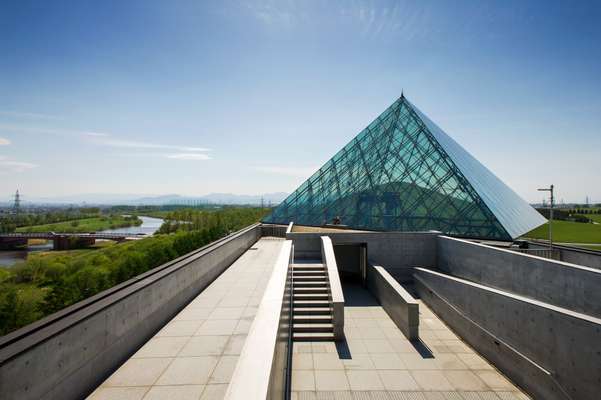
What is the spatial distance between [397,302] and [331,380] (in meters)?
4.08

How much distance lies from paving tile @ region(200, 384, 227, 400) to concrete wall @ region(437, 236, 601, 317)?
9.68 metres

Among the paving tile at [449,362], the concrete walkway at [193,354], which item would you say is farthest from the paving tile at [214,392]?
the paving tile at [449,362]

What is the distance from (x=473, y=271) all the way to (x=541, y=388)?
6317mm

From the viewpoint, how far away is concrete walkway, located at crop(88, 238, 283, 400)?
4.34 meters

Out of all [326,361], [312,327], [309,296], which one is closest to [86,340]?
[326,361]

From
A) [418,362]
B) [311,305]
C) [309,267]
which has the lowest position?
[418,362]

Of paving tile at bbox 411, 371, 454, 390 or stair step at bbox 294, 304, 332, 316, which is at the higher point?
stair step at bbox 294, 304, 332, 316

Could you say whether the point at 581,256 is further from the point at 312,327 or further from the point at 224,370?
the point at 224,370

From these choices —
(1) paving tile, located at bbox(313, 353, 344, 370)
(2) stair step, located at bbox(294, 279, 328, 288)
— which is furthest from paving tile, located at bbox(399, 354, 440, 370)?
(2) stair step, located at bbox(294, 279, 328, 288)

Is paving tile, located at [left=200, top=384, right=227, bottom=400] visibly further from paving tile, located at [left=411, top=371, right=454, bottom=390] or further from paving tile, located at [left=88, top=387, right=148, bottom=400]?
paving tile, located at [left=411, top=371, right=454, bottom=390]

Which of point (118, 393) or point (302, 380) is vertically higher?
point (118, 393)

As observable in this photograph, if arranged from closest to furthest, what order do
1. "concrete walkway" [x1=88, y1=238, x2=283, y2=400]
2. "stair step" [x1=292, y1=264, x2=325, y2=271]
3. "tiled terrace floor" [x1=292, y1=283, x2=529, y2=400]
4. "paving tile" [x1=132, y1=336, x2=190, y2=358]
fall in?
"concrete walkway" [x1=88, y1=238, x2=283, y2=400] → "paving tile" [x1=132, y1=336, x2=190, y2=358] → "tiled terrace floor" [x1=292, y1=283, x2=529, y2=400] → "stair step" [x1=292, y1=264, x2=325, y2=271]

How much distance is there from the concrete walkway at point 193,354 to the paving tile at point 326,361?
2168 millimetres

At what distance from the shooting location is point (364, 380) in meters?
7.00
